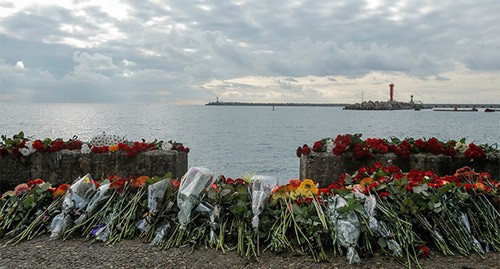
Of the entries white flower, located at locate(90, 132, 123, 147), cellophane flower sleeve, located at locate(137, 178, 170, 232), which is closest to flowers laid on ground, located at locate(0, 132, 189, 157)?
white flower, located at locate(90, 132, 123, 147)

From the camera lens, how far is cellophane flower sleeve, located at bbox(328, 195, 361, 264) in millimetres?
4079

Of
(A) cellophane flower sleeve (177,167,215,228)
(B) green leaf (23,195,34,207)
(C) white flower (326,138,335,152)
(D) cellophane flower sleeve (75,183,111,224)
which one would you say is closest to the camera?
(A) cellophane flower sleeve (177,167,215,228)

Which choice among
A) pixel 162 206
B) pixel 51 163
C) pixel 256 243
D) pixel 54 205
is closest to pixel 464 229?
pixel 256 243

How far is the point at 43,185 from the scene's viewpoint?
527 cm

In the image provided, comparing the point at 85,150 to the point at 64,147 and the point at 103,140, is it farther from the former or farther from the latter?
the point at 103,140

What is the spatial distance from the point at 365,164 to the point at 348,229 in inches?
124

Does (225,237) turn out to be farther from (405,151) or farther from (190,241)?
(405,151)

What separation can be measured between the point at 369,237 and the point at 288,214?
0.85m

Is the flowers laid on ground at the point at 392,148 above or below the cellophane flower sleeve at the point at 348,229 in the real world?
above

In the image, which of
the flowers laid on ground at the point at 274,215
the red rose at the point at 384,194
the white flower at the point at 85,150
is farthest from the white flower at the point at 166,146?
the red rose at the point at 384,194

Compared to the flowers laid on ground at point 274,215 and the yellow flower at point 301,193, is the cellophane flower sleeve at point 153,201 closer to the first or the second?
the flowers laid on ground at point 274,215

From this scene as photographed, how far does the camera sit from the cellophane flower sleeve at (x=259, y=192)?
14.9 ft

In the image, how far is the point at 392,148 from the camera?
743cm

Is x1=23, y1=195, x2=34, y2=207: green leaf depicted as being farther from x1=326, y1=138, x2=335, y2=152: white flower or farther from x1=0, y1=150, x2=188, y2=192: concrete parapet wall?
x1=326, y1=138, x2=335, y2=152: white flower
